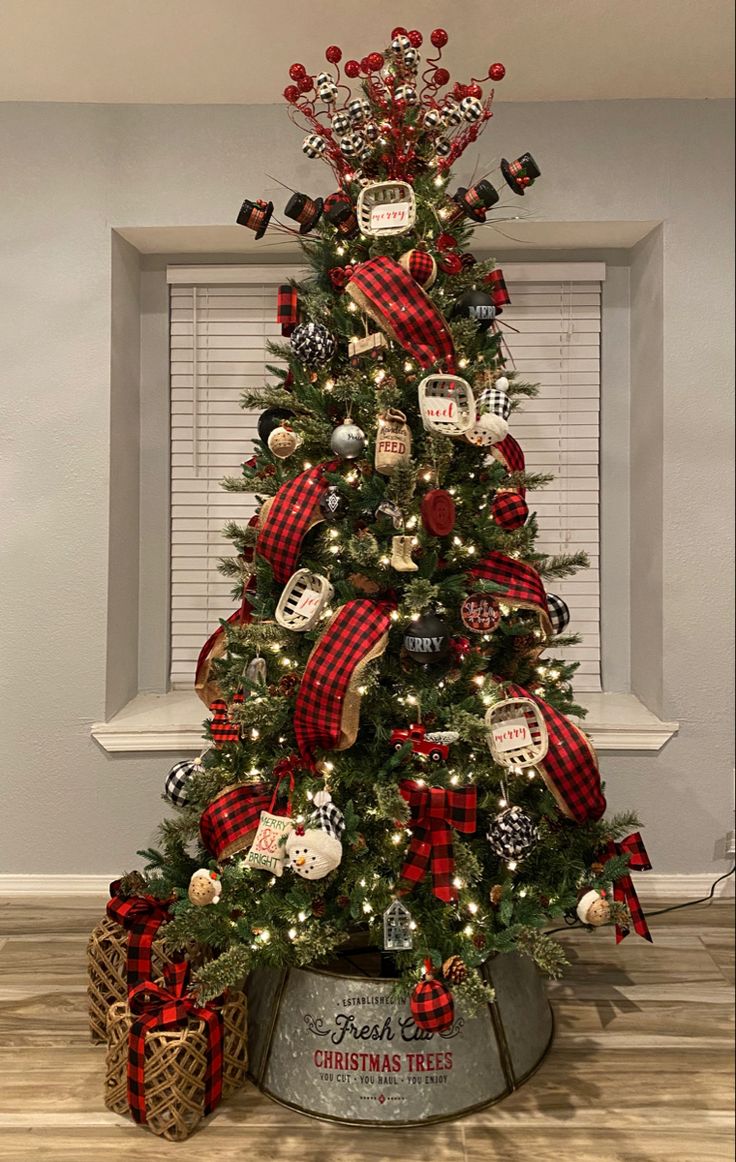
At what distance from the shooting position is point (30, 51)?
6.79 ft

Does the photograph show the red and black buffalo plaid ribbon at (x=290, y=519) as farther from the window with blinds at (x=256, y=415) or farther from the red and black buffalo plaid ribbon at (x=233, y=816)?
the window with blinds at (x=256, y=415)

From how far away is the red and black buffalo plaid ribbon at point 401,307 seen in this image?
156 centimetres

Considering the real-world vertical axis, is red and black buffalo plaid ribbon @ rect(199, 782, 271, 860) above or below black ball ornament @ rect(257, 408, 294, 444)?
below

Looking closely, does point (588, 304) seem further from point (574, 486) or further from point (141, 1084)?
point (141, 1084)

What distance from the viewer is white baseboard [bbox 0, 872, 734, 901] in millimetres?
2359

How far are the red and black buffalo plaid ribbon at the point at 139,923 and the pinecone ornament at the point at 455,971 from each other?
608mm

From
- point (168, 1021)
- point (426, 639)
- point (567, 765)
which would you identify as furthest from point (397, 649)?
point (168, 1021)

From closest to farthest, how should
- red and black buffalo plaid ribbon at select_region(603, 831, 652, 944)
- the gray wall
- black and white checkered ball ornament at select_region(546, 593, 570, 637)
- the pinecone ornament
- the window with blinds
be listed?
1. the pinecone ornament
2. red and black buffalo plaid ribbon at select_region(603, 831, 652, 944)
3. black and white checkered ball ornament at select_region(546, 593, 570, 637)
4. the gray wall
5. the window with blinds

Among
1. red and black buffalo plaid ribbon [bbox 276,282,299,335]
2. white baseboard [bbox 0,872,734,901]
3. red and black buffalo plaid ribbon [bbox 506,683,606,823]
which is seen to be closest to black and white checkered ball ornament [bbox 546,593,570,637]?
red and black buffalo plaid ribbon [bbox 506,683,606,823]

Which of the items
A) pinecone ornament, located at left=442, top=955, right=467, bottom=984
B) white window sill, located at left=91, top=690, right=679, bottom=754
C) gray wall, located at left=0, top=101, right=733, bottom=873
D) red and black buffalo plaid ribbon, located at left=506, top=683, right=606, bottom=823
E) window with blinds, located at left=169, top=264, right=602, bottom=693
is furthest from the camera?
window with blinds, located at left=169, top=264, right=602, bottom=693

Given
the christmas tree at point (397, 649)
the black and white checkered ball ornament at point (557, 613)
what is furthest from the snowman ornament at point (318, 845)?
the black and white checkered ball ornament at point (557, 613)

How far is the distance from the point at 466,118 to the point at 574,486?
1.24m

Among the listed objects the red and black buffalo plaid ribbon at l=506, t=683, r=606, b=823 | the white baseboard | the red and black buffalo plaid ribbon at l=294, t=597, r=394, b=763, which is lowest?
the white baseboard

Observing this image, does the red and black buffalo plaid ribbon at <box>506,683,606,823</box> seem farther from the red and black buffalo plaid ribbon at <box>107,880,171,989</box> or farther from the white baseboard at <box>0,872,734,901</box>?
the white baseboard at <box>0,872,734,901</box>
